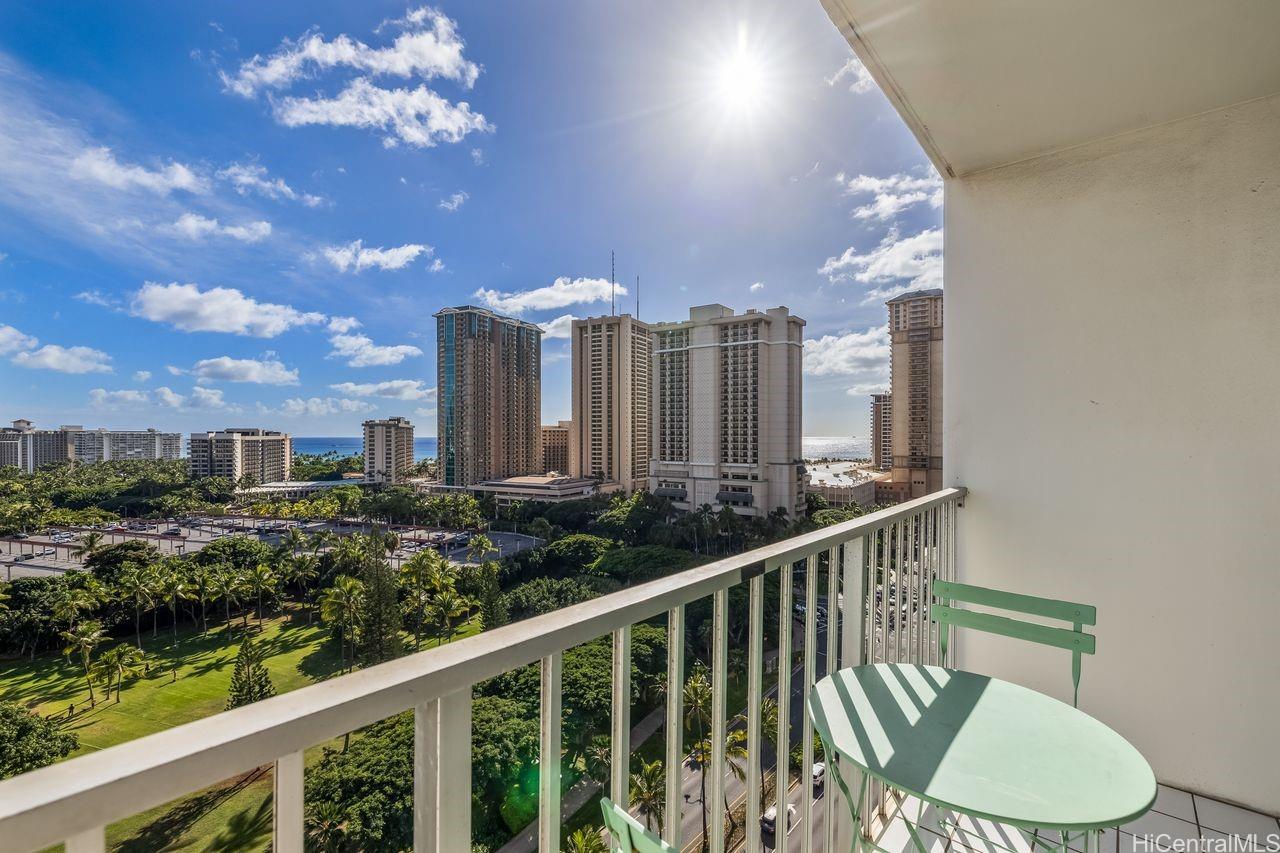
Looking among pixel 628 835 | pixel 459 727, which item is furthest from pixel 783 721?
pixel 459 727

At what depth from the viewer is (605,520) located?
2830 centimetres

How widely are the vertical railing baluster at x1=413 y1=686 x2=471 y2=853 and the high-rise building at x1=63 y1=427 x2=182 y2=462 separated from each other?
84594mm

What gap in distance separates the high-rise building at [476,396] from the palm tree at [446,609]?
2268 cm

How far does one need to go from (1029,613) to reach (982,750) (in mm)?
665

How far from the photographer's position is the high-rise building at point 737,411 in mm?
31562

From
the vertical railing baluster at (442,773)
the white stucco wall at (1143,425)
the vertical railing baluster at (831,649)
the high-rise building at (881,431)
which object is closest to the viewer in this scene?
the vertical railing baluster at (442,773)

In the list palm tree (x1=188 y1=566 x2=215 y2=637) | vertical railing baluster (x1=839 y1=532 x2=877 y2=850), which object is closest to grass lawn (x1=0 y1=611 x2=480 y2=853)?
palm tree (x1=188 y1=566 x2=215 y2=637)

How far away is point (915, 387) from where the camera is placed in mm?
23812

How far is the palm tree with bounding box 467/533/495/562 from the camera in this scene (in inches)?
1035

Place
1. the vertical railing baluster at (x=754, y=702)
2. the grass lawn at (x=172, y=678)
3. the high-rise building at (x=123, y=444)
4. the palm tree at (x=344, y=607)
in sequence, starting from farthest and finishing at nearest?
1. the high-rise building at (x=123, y=444)
2. the palm tree at (x=344, y=607)
3. the grass lawn at (x=172, y=678)
4. the vertical railing baluster at (x=754, y=702)

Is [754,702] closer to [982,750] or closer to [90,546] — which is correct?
[982,750]

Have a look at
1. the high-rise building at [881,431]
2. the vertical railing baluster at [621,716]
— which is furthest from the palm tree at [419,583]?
the high-rise building at [881,431]

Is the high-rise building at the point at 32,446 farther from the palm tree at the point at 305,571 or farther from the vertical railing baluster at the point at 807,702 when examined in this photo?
the vertical railing baluster at the point at 807,702

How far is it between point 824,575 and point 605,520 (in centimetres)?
2712
